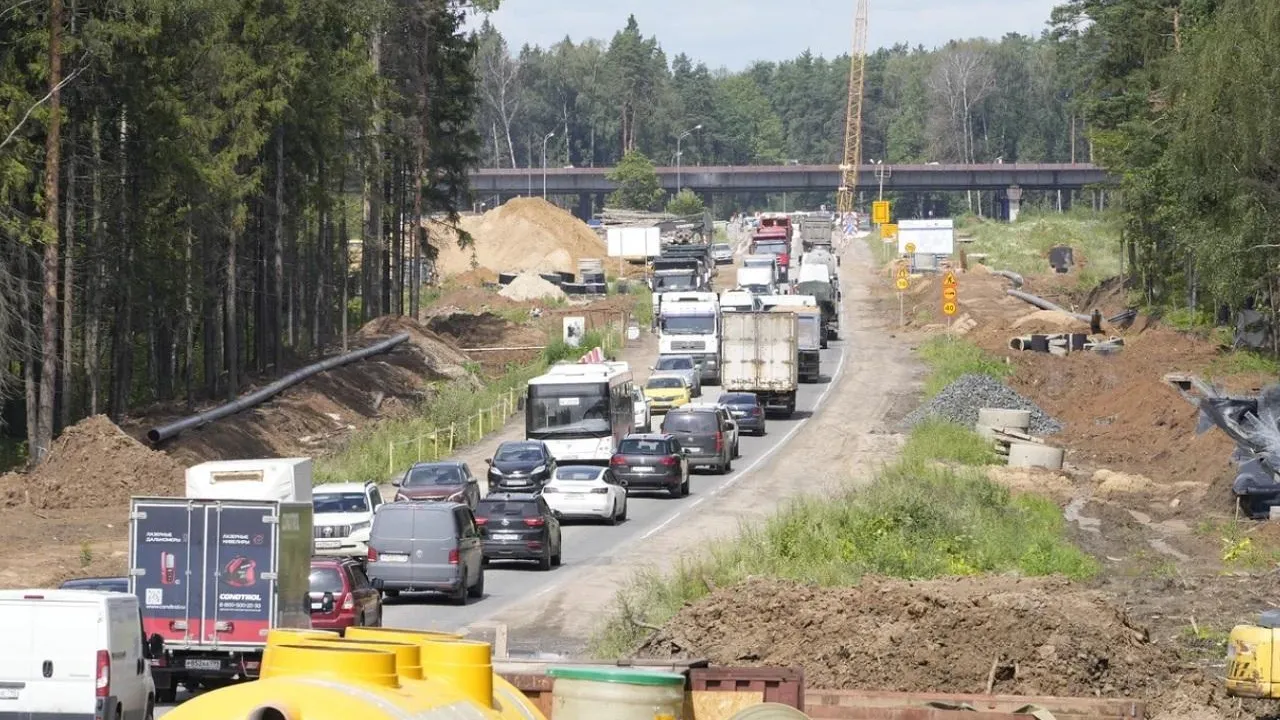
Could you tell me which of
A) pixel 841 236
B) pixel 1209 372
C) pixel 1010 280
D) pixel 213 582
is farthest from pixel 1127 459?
pixel 841 236

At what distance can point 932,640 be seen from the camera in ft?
72.2

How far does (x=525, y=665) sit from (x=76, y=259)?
3506cm

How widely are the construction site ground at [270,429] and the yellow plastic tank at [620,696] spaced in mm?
22930

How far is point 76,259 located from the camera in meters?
47.6

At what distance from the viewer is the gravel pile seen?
197ft

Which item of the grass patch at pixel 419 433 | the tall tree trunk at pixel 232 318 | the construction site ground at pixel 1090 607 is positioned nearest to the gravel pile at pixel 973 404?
the construction site ground at pixel 1090 607

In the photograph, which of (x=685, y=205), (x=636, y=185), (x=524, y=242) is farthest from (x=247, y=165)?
(x=636, y=185)

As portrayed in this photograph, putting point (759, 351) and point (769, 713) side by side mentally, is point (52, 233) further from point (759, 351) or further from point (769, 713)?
point (769, 713)

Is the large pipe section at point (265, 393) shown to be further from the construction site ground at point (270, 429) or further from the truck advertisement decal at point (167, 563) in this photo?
the truck advertisement decal at point (167, 563)

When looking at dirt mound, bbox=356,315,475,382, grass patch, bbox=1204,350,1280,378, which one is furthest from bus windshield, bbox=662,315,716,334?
grass patch, bbox=1204,350,1280,378

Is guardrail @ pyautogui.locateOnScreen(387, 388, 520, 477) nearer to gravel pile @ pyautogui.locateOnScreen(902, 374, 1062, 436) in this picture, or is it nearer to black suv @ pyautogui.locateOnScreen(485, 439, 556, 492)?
black suv @ pyautogui.locateOnScreen(485, 439, 556, 492)

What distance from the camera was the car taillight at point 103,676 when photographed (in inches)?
669

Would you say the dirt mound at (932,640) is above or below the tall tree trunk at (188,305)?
below

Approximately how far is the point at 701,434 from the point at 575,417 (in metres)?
4.07
